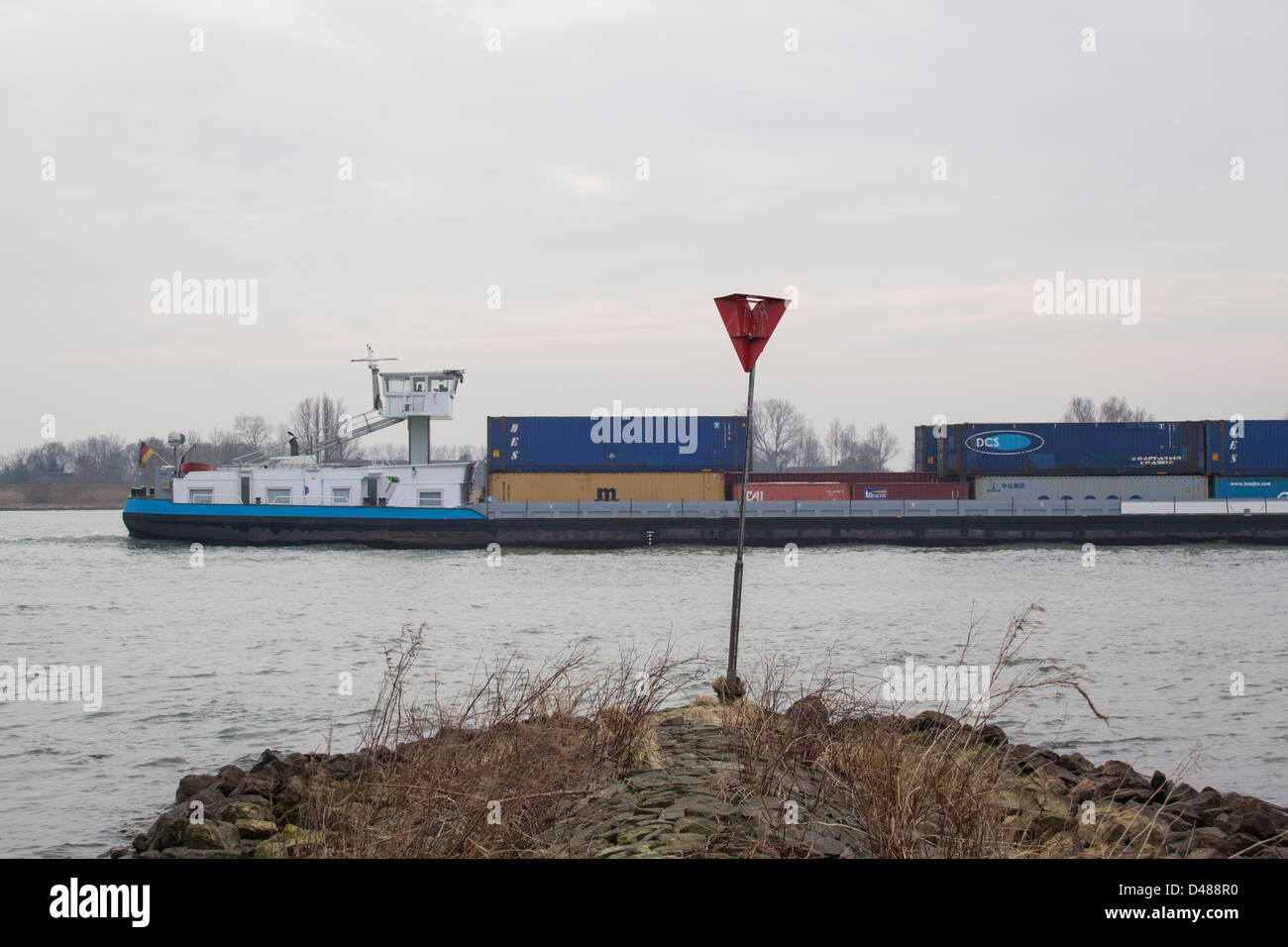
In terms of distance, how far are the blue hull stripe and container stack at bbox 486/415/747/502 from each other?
2.89 metres

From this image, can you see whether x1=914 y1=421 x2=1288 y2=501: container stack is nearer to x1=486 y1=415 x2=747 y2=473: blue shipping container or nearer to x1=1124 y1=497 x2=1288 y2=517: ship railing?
x1=1124 y1=497 x2=1288 y2=517: ship railing

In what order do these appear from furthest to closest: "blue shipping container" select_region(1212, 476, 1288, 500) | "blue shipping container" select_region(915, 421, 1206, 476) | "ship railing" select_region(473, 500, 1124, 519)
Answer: "blue shipping container" select_region(915, 421, 1206, 476) < "blue shipping container" select_region(1212, 476, 1288, 500) < "ship railing" select_region(473, 500, 1124, 519)

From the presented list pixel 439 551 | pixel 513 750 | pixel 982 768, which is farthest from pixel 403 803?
pixel 439 551

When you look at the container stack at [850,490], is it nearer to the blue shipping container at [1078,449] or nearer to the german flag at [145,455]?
the blue shipping container at [1078,449]

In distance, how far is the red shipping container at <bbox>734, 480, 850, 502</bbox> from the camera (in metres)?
45.3

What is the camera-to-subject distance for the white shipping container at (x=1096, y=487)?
44.4 metres

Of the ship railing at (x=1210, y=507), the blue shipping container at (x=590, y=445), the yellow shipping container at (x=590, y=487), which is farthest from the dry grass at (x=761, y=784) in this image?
the ship railing at (x=1210, y=507)

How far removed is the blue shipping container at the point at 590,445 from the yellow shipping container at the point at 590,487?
12.7 inches

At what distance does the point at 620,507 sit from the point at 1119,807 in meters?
36.1

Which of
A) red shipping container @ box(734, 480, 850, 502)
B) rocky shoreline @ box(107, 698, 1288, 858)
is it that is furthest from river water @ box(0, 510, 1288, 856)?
red shipping container @ box(734, 480, 850, 502)

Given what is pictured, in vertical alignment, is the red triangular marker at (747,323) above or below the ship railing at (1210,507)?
above

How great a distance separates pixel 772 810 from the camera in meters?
5.73

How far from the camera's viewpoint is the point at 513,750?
6484mm

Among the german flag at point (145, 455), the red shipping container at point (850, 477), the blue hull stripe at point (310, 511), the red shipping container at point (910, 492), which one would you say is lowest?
the blue hull stripe at point (310, 511)
